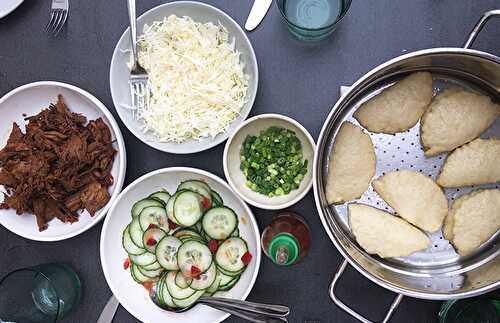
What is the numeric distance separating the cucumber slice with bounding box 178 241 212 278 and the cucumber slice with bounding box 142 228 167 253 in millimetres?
139

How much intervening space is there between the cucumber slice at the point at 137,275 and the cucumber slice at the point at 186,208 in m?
0.36

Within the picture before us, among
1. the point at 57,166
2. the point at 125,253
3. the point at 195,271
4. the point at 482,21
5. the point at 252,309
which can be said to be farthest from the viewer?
the point at 125,253

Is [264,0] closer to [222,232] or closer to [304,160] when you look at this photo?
[304,160]

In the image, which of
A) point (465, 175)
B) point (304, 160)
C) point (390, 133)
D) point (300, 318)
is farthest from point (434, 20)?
point (300, 318)

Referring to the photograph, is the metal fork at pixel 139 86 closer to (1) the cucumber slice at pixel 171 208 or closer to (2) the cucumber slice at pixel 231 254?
(1) the cucumber slice at pixel 171 208

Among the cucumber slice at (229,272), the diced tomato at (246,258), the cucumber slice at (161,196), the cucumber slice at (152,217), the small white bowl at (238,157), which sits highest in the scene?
the small white bowl at (238,157)

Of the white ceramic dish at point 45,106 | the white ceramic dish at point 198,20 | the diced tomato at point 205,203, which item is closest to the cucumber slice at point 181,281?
the diced tomato at point 205,203

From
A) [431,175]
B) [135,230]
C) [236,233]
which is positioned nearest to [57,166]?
[135,230]

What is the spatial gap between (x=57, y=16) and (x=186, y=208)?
117 cm

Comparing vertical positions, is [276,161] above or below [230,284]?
above

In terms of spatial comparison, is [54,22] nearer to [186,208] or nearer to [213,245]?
[186,208]

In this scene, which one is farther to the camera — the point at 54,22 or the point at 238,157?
the point at 54,22

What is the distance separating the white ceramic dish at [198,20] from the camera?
2291mm

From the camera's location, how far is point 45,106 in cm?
248
